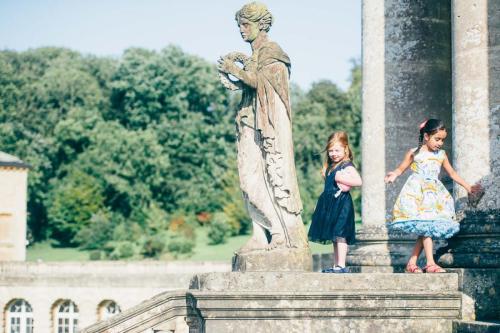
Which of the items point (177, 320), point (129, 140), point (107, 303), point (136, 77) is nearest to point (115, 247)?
point (129, 140)

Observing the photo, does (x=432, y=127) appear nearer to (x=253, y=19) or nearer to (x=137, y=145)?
(x=253, y=19)

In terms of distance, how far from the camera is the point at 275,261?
40.2 feet

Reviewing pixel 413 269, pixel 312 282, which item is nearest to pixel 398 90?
pixel 413 269

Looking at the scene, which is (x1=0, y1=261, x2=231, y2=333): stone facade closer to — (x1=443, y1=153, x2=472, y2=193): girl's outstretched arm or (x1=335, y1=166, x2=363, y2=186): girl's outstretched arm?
(x1=335, y1=166, x2=363, y2=186): girl's outstretched arm

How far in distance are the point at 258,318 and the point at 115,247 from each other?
56719 mm

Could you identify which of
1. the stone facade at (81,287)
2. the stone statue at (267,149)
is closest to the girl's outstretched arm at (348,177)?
the stone statue at (267,149)

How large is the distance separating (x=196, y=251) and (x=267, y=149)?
5588 cm

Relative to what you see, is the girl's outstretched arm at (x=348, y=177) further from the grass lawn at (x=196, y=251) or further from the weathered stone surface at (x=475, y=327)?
the grass lawn at (x=196, y=251)

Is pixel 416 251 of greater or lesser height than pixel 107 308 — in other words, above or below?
above

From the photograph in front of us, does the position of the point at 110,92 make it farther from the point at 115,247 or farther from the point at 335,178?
the point at 335,178

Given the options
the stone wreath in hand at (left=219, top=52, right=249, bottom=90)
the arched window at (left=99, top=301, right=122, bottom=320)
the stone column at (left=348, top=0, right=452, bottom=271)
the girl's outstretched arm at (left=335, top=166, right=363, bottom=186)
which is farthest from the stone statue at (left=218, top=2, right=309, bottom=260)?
the arched window at (left=99, top=301, right=122, bottom=320)

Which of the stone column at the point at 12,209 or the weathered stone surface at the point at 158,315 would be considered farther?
the stone column at the point at 12,209

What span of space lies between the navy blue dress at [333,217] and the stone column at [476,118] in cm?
123

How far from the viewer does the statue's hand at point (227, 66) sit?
12477 mm
